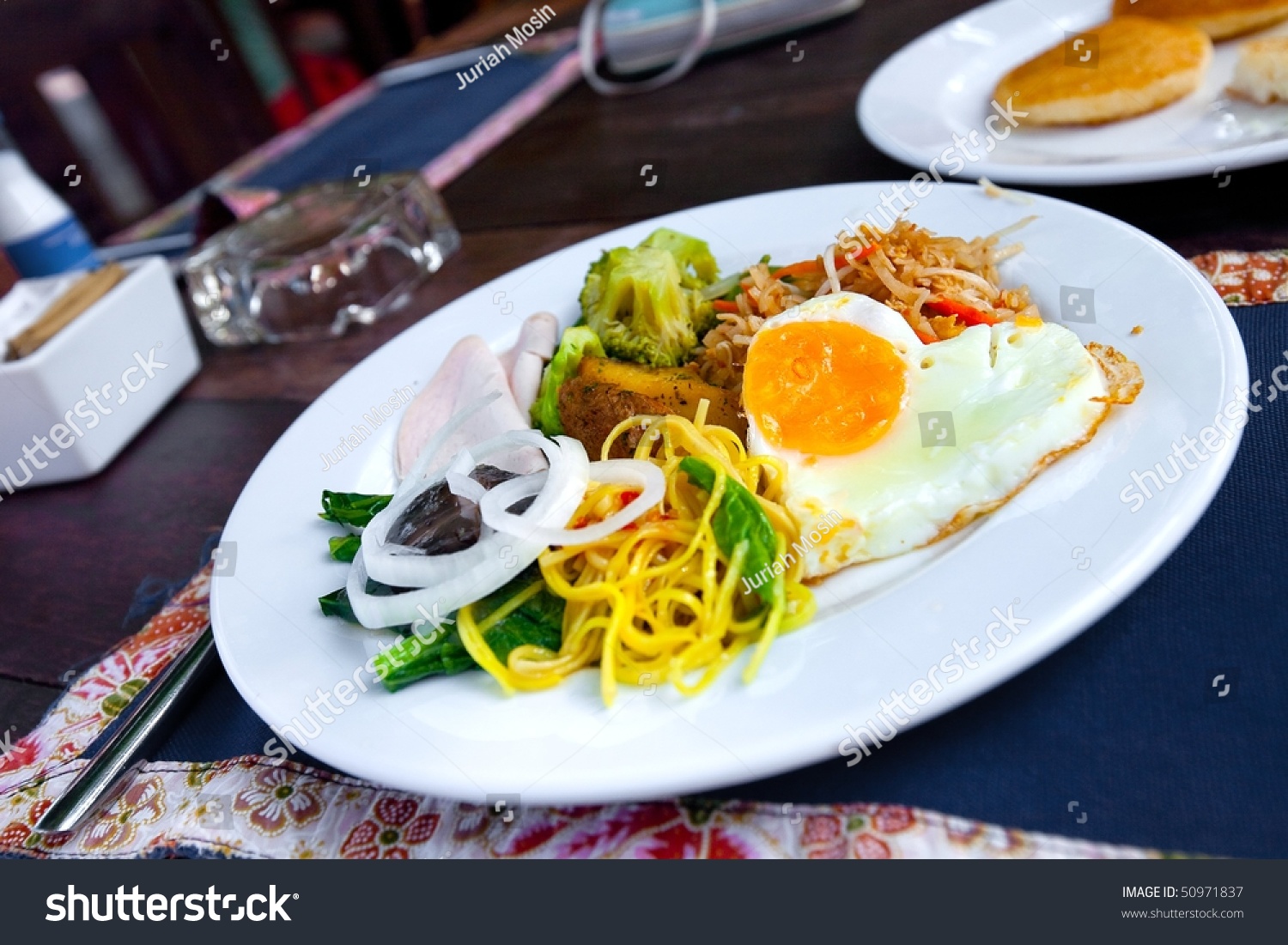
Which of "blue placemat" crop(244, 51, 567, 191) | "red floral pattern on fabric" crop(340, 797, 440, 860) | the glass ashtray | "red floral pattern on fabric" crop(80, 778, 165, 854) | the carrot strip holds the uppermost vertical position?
"blue placemat" crop(244, 51, 567, 191)

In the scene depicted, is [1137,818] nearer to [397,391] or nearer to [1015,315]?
[1015,315]

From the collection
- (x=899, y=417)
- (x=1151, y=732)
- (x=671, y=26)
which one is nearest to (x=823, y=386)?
(x=899, y=417)

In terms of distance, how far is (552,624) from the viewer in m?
2.01

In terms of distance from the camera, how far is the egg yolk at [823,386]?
210 centimetres

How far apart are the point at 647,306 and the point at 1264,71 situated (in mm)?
2125

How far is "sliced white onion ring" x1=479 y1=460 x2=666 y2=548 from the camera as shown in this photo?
1.96 m

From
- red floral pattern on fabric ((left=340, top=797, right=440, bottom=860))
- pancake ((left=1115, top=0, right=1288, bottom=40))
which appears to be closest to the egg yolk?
red floral pattern on fabric ((left=340, top=797, right=440, bottom=860))

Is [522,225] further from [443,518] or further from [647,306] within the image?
[443,518]

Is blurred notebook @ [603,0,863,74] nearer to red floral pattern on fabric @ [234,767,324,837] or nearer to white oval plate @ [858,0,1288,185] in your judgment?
white oval plate @ [858,0,1288,185]

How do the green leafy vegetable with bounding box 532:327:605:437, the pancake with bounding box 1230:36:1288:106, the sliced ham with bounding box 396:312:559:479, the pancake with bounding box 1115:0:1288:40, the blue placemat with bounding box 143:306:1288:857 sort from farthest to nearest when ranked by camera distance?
the pancake with bounding box 1115:0:1288:40
the pancake with bounding box 1230:36:1288:106
the green leafy vegetable with bounding box 532:327:605:437
the sliced ham with bounding box 396:312:559:479
the blue placemat with bounding box 143:306:1288:857

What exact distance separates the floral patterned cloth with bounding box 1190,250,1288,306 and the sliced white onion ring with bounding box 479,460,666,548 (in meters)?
1.65

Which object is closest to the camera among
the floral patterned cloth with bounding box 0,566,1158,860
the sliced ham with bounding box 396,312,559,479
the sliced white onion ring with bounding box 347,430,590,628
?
the floral patterned cloth with bounding box 0,566,1158,860

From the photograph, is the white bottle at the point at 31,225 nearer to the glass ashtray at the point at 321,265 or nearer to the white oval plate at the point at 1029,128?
the glass ashtray at the point at 321,265

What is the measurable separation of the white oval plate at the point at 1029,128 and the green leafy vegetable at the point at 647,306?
1033 mm
